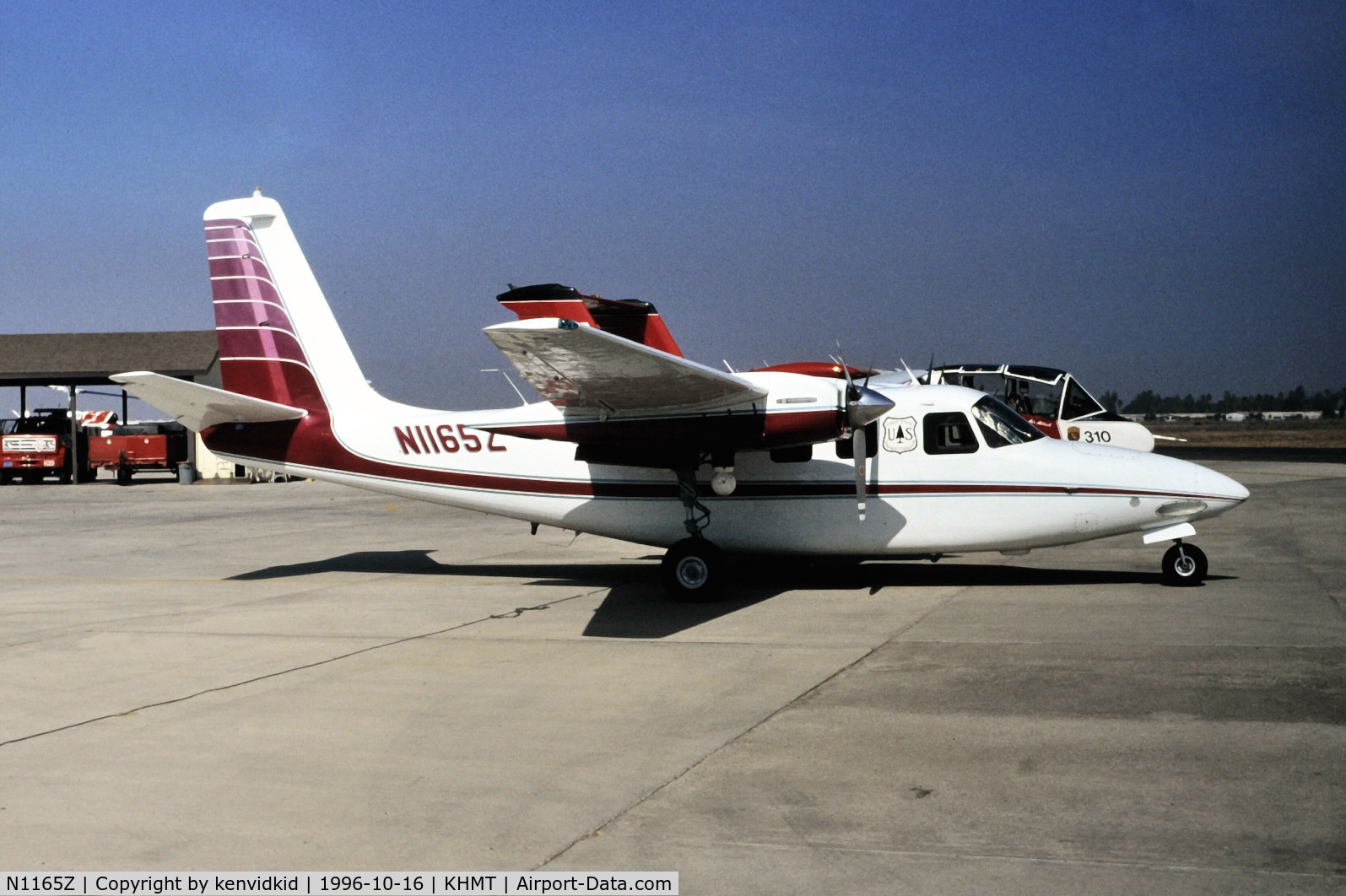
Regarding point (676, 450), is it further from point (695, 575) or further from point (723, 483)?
point (695, 575)

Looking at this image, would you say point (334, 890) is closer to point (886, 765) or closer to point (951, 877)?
point (951, 877)

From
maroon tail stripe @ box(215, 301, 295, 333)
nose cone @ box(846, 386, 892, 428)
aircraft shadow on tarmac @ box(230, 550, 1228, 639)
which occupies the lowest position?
aircraft shadow on tarmac @ box(230, 550, 1228, 639)

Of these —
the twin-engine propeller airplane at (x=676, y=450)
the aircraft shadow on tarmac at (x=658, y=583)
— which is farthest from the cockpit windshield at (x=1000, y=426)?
the aircraft shadow on tarmac at (x=658, y=583)

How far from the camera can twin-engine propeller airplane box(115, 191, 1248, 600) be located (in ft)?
39.9

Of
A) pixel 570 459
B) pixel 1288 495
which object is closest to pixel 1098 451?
pixel 570 459

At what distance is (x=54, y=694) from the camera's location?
8289 millimetres

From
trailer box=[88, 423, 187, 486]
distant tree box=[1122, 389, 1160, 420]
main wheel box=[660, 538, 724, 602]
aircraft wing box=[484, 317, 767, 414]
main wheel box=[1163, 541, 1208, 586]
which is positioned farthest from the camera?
distant tree box=[1122, 389, 1160, 420]

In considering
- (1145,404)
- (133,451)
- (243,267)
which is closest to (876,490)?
(243,267)

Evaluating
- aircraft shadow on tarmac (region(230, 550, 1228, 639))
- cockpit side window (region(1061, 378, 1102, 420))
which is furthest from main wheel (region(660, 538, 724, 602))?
cockpit side window (region(1061, 378, 1102, 420))

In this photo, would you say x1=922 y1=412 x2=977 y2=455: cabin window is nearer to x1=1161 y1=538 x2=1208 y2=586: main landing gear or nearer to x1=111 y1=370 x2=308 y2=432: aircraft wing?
x1=1161 y1=538 x2=1208 y2=586: main landing gear

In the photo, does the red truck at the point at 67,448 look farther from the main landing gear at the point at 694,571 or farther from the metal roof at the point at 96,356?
the main landing gear at the point at 694,571

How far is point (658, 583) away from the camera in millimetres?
14227

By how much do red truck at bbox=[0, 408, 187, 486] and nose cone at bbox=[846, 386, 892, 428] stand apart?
38.6 metres

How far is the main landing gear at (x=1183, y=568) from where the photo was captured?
12.7 metres
